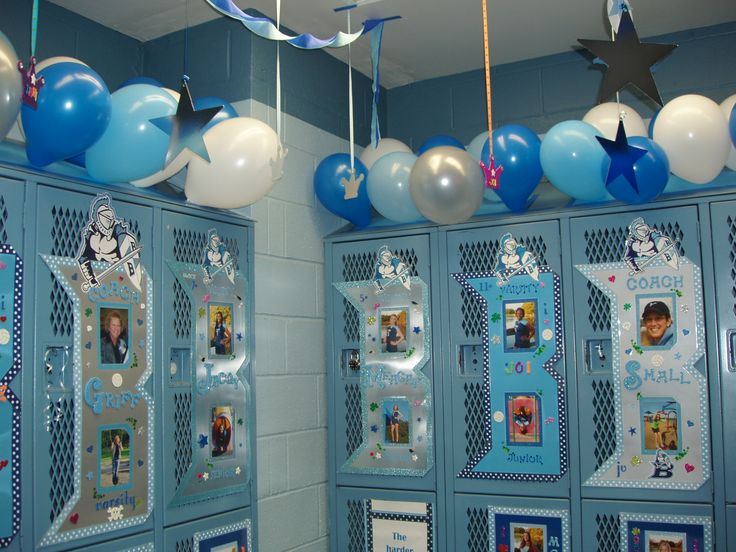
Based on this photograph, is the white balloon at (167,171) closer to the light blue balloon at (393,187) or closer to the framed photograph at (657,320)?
the light blue balloon at (393,187)

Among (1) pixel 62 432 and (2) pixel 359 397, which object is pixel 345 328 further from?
(1) pixel 62 432

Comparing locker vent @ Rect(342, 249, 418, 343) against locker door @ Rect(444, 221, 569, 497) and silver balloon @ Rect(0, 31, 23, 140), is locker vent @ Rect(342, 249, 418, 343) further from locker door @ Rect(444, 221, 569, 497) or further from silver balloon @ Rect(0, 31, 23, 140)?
silver balloon @ Rect(0, 31, 23, 140)

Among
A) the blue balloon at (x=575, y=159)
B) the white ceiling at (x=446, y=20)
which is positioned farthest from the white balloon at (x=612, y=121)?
the white ceiling at (x=446, y=20)

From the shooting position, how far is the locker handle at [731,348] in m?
2.91

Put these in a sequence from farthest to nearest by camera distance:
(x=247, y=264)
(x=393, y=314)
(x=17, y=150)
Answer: (x=393, y=314), (x=247, y=264), (x=17, y=150)

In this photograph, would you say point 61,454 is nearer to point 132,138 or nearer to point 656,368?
point 132,138

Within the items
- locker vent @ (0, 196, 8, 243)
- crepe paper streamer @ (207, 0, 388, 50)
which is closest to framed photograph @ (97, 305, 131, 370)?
locker vent @ (0, 196, 8, 243)

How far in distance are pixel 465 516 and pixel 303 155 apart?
1720mm

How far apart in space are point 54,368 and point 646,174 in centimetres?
204

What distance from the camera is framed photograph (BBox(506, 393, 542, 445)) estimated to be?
3.18 metres

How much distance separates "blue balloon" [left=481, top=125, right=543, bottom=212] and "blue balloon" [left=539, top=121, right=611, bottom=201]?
0.19 feet

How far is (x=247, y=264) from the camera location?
324 cm

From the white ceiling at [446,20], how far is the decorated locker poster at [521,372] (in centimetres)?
98

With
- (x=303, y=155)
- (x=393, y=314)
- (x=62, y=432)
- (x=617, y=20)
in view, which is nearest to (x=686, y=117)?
(x=617, y=20)
